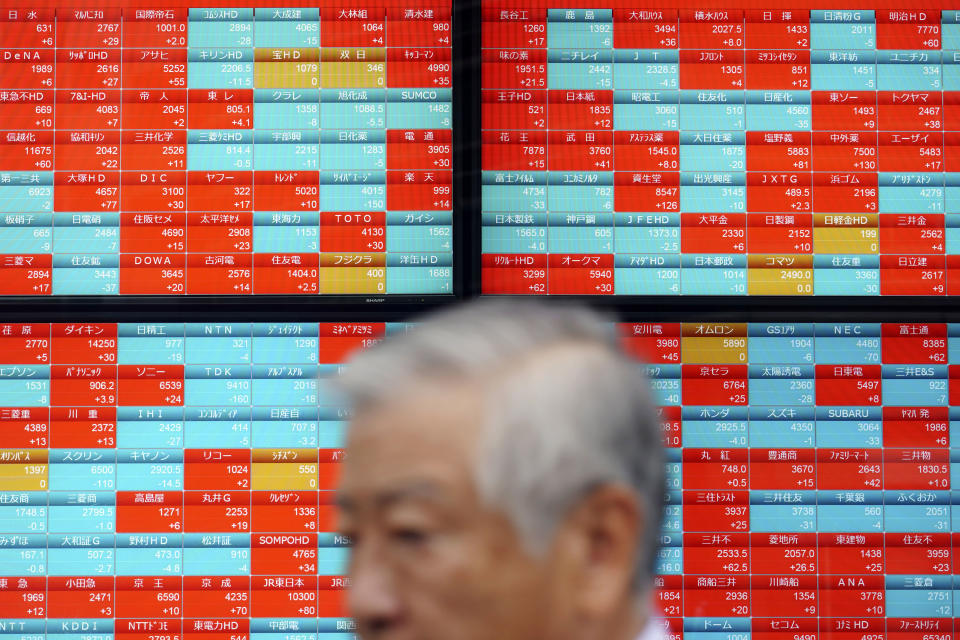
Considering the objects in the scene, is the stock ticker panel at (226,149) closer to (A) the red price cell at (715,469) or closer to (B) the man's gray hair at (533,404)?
(A) the red price cell at (715,469)

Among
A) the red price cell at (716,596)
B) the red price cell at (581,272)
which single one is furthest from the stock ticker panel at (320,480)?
the red price cell at (581,272)

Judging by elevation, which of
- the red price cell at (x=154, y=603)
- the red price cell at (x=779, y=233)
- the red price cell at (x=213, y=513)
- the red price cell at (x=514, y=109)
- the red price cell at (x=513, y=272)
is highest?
the red price cell at (x=514, y=109)

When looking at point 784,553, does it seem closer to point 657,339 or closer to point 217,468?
point 657,339

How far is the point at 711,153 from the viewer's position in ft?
7.17

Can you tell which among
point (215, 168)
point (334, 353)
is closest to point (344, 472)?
point (334, 353)

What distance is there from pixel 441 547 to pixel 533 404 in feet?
0.32

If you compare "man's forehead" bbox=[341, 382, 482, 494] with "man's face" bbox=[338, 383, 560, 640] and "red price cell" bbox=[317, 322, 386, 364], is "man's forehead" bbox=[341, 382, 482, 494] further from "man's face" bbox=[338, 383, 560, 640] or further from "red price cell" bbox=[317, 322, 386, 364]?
"red price cell" bbox=[317, 322, 386, 364]

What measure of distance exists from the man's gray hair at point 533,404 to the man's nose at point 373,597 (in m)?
0.08

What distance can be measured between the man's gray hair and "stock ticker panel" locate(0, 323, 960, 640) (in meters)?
1.55

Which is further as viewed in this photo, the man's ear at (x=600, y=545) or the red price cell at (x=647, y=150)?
the red price cell at (x=647, y=150)

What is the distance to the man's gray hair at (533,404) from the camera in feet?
1.84

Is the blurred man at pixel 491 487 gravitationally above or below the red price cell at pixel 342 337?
below

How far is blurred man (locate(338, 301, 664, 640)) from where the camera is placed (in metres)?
0.55

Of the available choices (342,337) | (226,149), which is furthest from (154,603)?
(226,149)
